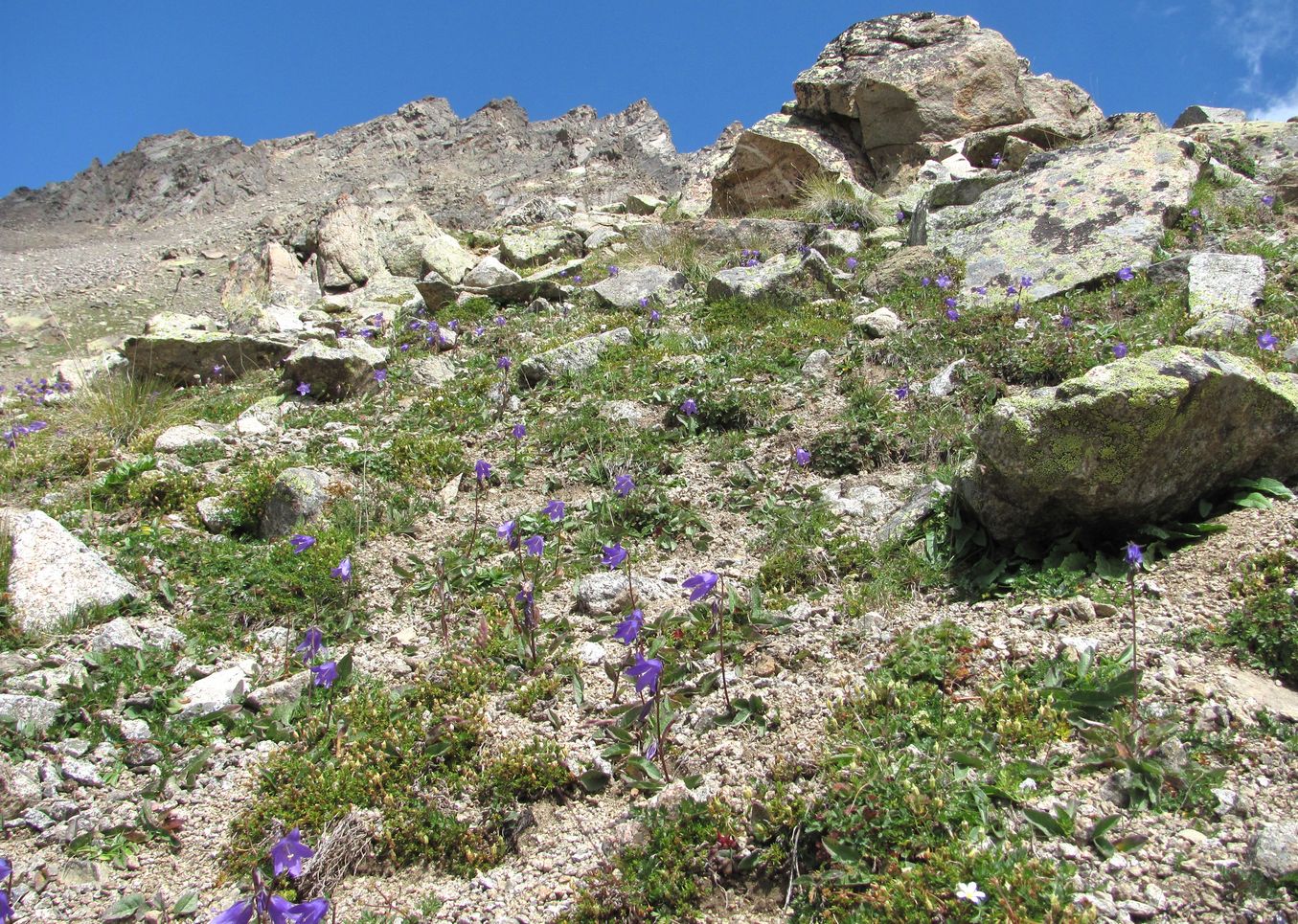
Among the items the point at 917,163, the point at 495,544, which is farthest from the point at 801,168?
the point at 495,544

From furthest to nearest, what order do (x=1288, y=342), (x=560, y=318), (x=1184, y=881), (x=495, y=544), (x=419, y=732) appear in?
1. (x=560, y=318)
2. (x=1288, y=342)
3. (x=495, y=544)
4. (x=419, y=732)
5. (x=1184, y=881)

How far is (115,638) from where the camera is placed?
4.70 metres

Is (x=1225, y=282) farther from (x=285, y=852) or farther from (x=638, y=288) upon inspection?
(x=285, y=852)

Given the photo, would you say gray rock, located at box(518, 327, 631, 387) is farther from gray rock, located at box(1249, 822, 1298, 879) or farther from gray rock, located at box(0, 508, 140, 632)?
gray rock, located at box(1249, 822, 1298, 879)

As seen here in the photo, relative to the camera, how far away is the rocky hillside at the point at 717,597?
9.82 ft

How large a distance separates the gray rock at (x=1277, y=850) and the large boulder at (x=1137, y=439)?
192 centimetres

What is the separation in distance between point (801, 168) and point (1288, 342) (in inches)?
405

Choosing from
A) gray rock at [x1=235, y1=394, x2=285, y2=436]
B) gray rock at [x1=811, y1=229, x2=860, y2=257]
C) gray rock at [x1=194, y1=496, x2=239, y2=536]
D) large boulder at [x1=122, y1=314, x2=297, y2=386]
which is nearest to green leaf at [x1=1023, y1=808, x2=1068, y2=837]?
gray rock at [x1=194, y1=496, x2=239, y2=536]

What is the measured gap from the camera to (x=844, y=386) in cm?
735

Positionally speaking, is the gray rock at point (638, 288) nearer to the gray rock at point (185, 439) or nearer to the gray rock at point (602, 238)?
the gray rock at point (602, 238)

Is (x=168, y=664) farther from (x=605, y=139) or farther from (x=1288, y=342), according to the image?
(x=605, y=139)

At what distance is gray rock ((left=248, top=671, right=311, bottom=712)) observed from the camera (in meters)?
4.29

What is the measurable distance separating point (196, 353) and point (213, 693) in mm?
7206

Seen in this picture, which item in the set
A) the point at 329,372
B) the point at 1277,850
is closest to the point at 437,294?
the point at 329,372
